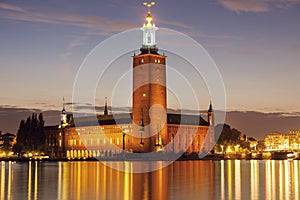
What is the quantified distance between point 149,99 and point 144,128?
3092 mm

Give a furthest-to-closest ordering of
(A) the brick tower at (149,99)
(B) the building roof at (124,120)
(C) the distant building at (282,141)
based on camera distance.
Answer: (C) the distant building at (282,141), (B) the building roof at (124,120), (A) the brick tower at (149,99)

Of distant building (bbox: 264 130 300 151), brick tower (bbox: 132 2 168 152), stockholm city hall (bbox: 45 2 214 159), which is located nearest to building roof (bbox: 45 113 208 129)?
stockholm city hall (bbox: 45 2 214 159)

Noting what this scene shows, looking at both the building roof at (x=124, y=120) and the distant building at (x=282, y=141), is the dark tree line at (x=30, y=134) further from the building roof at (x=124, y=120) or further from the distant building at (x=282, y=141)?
the distant building at (x=282, y=141)

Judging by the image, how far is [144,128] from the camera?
6312 centimetres

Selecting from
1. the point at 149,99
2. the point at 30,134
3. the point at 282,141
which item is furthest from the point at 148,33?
the point at 282,141

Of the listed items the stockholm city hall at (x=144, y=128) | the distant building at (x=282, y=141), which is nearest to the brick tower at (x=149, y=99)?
the stockholm city hall at (x=144, y=128)

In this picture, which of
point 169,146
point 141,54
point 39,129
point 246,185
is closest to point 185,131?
point 169,146

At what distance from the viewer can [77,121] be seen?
82.0 metres

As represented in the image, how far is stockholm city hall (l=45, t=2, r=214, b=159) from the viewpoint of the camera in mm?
63031

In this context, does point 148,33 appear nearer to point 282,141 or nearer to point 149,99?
point 149,99

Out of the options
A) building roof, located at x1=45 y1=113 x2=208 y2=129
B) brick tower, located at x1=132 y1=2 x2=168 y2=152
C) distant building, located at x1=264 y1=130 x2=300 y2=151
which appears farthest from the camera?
distant building, located at x1=264 y1=130 x2=300 y2=151

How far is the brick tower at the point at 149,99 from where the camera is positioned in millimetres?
62750

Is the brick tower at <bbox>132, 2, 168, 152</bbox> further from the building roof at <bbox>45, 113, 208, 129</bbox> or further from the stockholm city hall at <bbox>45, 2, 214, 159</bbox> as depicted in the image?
the building roof at <bbox>45, 113, 208, 129</bbox>

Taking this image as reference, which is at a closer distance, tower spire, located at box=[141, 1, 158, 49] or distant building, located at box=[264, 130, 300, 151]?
tower spire, located at box=[141, 1, 158, 49]
